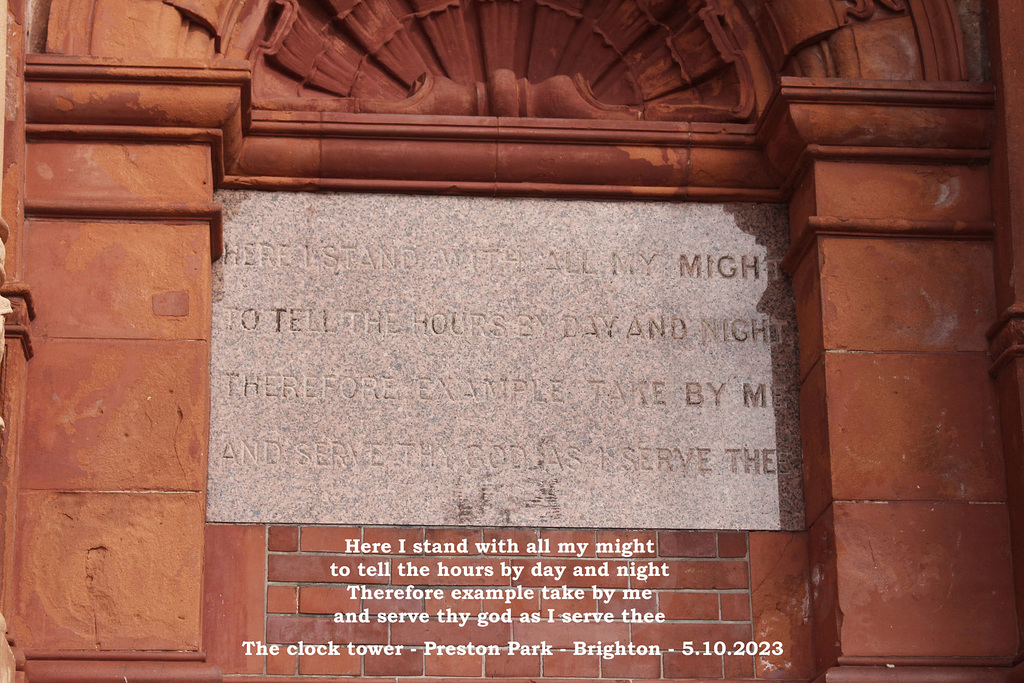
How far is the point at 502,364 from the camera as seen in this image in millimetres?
7945

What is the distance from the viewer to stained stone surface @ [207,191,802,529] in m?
7.71

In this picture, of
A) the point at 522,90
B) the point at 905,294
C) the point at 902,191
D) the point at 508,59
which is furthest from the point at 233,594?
the point at 902,191

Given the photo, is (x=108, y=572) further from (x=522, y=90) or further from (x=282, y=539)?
(x=522, y=90)

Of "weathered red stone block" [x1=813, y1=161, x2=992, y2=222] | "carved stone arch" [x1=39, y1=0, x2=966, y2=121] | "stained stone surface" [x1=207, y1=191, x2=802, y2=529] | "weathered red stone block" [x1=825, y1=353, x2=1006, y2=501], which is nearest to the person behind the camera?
"weathered red stone block" [x1=825, y1=353, x2=1006, y2=501]

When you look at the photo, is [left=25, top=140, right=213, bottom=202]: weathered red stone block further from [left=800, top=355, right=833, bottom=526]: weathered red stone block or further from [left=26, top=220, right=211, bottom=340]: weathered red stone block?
[left=800, top=355, right=833, bottom=526]: weathered red stone block

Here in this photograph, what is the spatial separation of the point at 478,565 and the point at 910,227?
2.51 metres

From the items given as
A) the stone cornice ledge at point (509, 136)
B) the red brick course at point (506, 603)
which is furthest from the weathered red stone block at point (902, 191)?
the red brick course at point (506, 603)

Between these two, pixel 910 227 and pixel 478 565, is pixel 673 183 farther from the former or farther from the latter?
pixel 478 565

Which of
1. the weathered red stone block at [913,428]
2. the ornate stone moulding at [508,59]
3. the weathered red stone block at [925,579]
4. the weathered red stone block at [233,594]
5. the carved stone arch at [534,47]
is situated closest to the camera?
the weathered red stone block at [925,579]

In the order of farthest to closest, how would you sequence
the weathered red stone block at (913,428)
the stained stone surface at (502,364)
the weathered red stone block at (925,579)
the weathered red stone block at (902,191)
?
1. the weathered red stone block at (902,191)
2. the stained stone surface at (502,364)
3. the weathered red stone block at (913,428)
4. the weathered red stone block at (925,579)

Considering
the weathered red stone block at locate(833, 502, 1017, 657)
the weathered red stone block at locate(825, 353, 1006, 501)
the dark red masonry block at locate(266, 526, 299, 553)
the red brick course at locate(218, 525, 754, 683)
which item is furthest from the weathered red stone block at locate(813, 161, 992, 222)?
the dark red masonry block at locate(266, 526, 299, 553)

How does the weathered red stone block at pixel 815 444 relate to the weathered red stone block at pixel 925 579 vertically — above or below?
above

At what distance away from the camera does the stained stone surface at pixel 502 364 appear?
7715 mm

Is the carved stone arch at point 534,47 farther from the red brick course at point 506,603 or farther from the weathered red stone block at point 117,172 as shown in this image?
the red brick course at point 506,603
